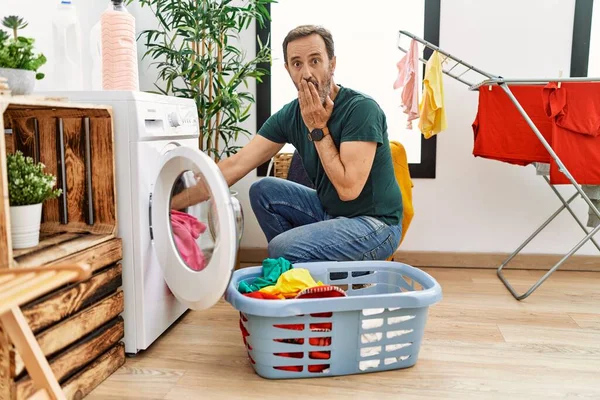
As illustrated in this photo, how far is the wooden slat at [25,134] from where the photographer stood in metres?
1.61

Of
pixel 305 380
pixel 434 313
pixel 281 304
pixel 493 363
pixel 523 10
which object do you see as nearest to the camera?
pixel 281 304

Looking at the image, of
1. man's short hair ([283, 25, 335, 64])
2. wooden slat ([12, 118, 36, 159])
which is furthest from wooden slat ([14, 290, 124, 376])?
man's short hair ([283, 25, 335, 64])

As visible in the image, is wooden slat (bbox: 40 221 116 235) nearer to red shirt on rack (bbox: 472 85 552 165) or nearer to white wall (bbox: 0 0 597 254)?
white wall (bbox: 0 0 597 254)

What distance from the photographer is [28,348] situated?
42.3 inches

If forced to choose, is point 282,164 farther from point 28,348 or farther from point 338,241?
point 28,348

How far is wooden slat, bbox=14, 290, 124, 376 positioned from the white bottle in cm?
81


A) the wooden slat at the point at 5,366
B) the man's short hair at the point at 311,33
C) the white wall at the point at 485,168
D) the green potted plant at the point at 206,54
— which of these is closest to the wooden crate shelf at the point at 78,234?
the wooden slat at the point at 5,366

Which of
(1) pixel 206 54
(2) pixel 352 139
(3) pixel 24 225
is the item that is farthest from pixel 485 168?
(3) pixel 24 225

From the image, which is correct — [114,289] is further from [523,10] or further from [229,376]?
[523,10]

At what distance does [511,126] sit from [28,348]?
2.06 metres

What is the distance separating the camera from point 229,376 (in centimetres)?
159

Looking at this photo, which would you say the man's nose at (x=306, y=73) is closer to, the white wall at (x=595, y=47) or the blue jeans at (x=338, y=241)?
the blue jeans at (x=338, y=241)

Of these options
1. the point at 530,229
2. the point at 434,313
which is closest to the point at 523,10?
the point at 530,229

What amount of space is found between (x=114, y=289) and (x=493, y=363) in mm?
1186
